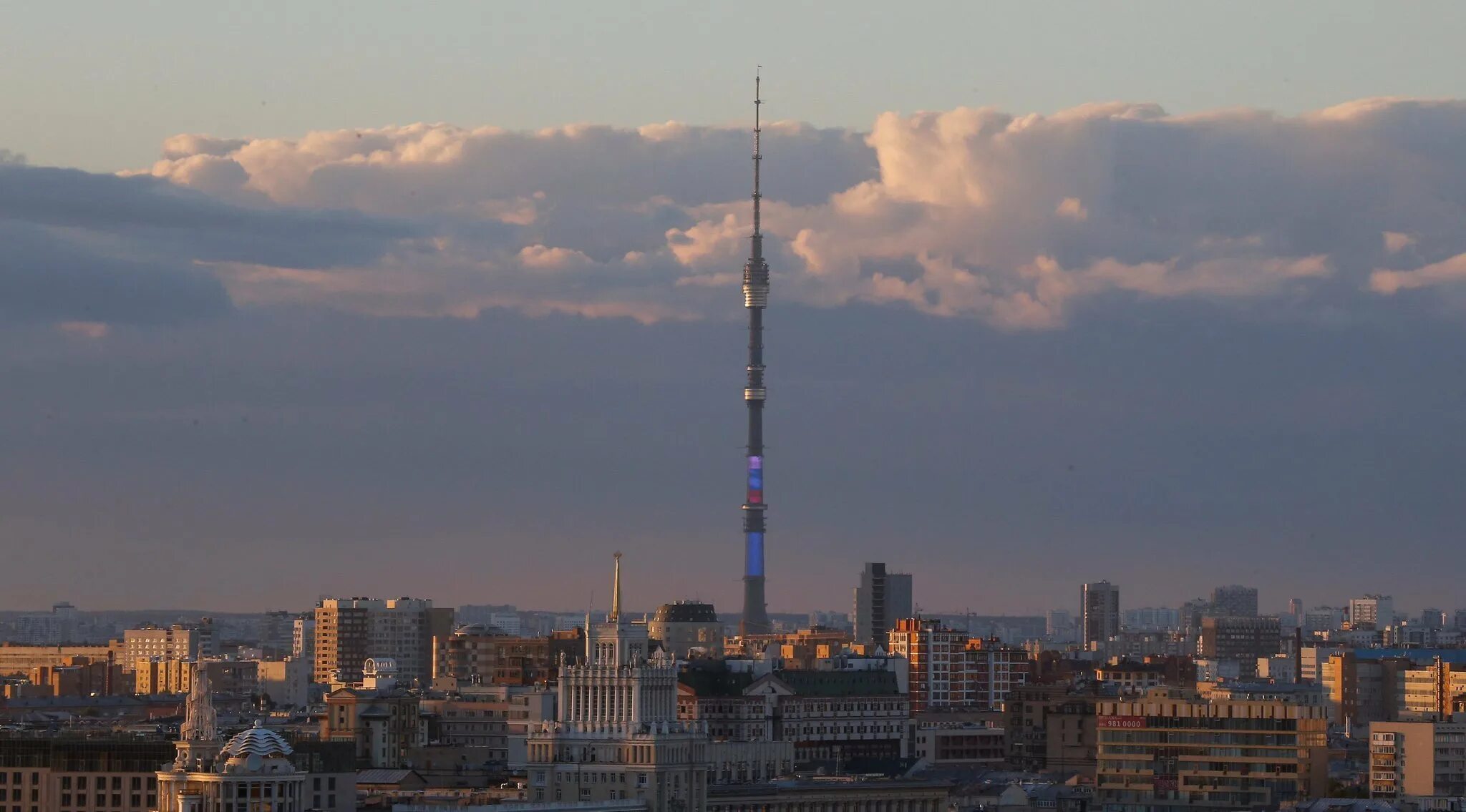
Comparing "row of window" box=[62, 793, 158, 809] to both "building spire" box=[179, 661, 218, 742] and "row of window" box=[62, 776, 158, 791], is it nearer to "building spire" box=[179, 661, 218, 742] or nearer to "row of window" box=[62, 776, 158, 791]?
"row of window" box=[62, 776, 158, 791]

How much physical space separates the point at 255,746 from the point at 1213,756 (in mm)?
63758

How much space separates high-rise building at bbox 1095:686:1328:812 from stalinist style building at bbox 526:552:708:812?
27.2m

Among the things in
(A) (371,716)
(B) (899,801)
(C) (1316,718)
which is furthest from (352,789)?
(C) (1316,718)

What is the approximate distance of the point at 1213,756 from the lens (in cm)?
16838

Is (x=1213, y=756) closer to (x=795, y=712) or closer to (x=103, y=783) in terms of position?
(x=795, y=712)

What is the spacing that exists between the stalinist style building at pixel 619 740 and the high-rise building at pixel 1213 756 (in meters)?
27.2

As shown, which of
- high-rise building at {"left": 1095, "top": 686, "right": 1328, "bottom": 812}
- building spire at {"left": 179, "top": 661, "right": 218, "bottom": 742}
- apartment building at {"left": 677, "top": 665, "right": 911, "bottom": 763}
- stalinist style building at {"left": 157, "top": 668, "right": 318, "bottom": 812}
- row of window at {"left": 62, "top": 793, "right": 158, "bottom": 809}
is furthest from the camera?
apartment building at {"left": 677, "top": 665, "right": 911, "bottom": 763}

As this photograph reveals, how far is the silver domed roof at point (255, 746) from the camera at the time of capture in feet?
386

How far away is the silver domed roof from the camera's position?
11769 cm

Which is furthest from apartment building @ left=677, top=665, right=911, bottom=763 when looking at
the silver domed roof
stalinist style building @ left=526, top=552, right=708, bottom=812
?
the silver domed roof

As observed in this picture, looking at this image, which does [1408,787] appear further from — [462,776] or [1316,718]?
[462,776]

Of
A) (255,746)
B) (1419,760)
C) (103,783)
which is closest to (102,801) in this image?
(103,783)

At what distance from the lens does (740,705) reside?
19000 cm

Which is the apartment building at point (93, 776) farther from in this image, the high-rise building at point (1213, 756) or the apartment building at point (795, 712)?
the apartment building at point (795, 712)
